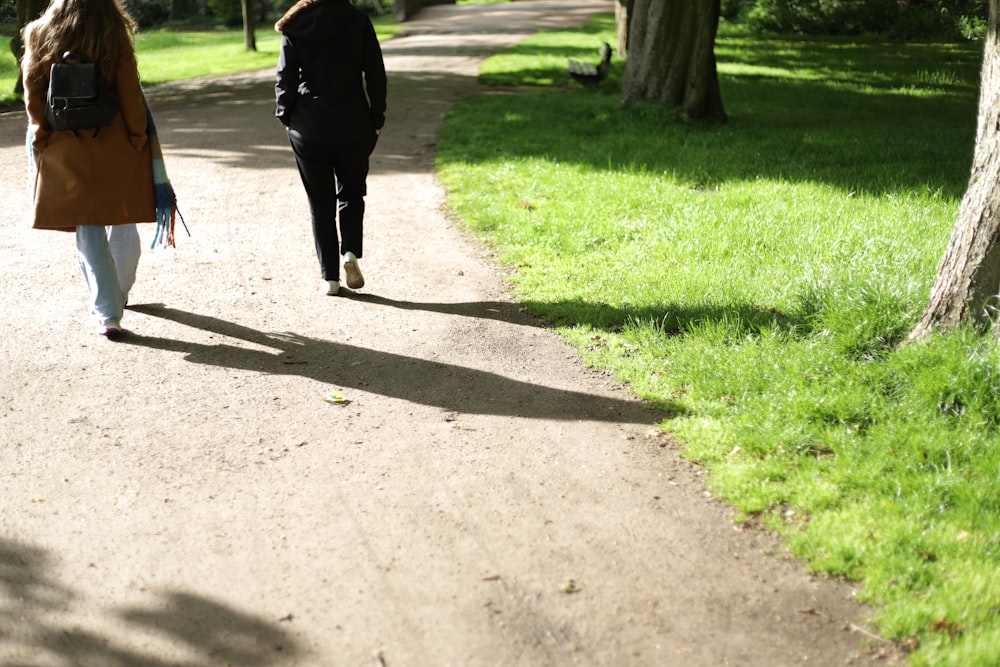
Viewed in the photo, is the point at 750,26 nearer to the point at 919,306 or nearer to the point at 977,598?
the point at 919,306

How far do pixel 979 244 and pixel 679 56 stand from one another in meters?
8.72

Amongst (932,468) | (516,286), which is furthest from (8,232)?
(932,468)

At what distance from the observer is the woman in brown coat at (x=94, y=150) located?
18.7ft

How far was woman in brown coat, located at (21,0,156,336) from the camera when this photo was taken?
5688 millimetres

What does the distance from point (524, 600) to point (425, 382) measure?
2.19m

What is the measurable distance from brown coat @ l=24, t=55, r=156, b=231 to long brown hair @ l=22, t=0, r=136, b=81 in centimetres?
11

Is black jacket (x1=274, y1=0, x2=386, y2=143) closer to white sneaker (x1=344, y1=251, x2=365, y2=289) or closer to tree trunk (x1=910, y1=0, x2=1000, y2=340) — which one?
white sneaker (x1=344, y1=251, x2=365, y2=289)

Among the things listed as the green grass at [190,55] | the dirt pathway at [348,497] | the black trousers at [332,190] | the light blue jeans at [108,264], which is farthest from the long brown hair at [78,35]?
the green grass at [190,55]

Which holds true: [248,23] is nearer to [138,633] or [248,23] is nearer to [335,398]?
[335,398]

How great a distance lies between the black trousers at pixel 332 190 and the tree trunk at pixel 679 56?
729 centimetres

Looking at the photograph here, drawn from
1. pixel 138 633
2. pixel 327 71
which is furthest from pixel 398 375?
pixel 138 633

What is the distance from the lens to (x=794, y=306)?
20.3 feet

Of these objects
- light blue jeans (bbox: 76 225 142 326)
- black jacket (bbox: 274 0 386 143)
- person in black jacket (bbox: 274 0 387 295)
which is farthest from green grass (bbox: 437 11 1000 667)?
light blue jeans (bbox: 76 225 142 326)

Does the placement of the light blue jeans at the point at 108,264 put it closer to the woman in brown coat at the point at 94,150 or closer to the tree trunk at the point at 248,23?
the woman in brown coat at the point at 94,150
